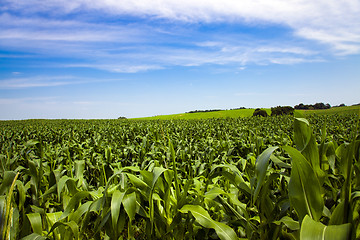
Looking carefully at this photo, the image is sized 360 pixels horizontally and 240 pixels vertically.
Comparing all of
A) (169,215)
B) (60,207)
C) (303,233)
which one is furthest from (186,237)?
(60,207)

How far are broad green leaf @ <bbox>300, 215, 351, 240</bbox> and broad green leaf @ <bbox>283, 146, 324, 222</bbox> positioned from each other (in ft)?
0.70

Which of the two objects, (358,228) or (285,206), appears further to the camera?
(285,206)

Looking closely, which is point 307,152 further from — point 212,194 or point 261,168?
point 212,194

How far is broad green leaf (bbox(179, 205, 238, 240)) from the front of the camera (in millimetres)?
1461


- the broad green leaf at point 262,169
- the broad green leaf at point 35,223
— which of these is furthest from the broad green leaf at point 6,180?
the broad green leaf at point 262,169

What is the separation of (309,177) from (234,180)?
70 centimetres

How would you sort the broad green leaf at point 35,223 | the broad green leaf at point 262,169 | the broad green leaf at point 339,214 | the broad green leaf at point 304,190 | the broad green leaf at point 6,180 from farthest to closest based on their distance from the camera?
the broad green leaf at point 6,180 → the broad green leaf at point 35,223 → the broad green leaf at point 262,169 → the broad green leaf at point 304,190 → the broad green leaf at point 339,214

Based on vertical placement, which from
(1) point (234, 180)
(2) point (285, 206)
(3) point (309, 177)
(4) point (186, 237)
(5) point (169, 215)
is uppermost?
(3) point (309, 177)

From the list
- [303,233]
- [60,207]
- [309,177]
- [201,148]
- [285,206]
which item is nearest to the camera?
[303,233]

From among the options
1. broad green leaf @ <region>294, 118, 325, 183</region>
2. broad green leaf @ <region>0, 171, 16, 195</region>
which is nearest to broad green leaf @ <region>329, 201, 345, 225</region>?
broad green leaf @ <region>294, 118, 325, 183</region>

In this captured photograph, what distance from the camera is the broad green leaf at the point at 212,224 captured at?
1461 mm

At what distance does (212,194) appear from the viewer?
6.04 feet

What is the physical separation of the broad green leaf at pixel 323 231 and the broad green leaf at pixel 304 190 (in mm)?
214

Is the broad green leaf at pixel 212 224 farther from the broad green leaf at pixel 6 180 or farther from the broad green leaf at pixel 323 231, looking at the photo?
the broad green leaf at pixel 6 180
